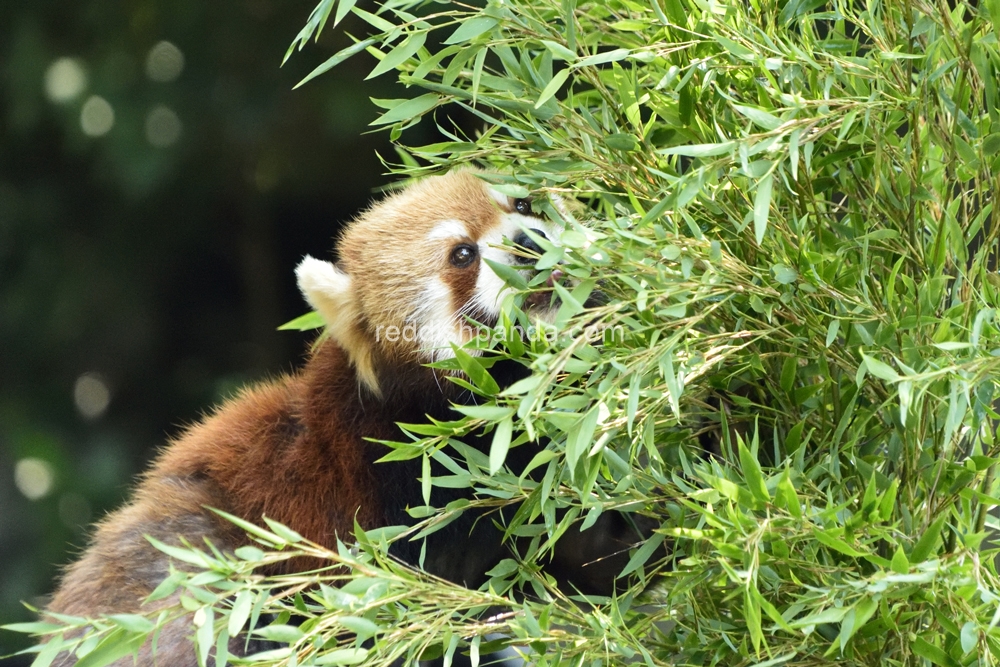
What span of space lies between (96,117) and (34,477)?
0.97 m

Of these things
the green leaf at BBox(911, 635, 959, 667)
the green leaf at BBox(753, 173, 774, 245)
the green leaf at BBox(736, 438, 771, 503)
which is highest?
the green leaf at BBox(753, 173, 774, 245)

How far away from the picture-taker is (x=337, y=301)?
5.44 ft

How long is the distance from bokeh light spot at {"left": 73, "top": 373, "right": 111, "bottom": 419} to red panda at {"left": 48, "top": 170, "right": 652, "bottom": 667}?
1298mm

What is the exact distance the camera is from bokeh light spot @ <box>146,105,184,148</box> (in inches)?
101

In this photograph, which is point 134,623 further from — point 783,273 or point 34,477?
point 34,477

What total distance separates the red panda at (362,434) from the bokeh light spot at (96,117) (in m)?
A: 1.20

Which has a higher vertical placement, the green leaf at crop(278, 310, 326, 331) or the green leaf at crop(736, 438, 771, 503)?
the green leaf at crop(278, 310, 326, 331)

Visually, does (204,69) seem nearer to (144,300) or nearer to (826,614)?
(144,300)

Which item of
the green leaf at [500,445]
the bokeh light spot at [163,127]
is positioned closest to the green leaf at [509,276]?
the green leaf at [500,445]

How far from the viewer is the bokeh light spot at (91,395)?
2855 mm

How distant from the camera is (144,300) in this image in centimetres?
287

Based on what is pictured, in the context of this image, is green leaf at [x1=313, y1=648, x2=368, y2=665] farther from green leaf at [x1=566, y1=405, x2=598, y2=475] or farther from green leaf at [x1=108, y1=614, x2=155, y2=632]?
green leaf at [x1=566, y1=405, x2=598, y2=475]

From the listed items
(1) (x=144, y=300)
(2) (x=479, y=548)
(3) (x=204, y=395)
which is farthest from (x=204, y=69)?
(2) (x=479, y=548)

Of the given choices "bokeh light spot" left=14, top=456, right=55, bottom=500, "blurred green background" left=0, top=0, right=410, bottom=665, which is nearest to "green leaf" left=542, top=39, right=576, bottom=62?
"blurred green background" left=0, top=0, right=410, bottom=665
